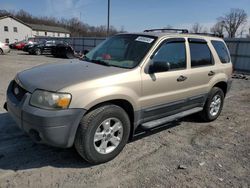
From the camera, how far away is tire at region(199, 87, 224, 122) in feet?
17.6

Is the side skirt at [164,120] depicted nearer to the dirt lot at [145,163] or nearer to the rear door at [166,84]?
the rear door at [166,84]

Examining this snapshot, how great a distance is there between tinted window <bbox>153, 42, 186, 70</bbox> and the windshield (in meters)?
0.22

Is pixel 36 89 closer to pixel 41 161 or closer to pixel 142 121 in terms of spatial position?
pixel 41 161

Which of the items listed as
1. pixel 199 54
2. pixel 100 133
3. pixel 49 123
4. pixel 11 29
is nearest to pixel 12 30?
pixel 11 29

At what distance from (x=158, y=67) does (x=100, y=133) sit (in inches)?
52.2

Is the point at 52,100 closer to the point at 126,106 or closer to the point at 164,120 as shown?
the point at 126,106

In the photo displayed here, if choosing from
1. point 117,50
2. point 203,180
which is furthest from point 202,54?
point 203,180

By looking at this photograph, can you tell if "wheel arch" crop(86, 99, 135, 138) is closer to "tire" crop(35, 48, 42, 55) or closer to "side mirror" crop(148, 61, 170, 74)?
"side mirror" crop(148, 61, 170, 74)

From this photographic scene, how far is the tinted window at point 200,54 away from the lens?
15.5 ft

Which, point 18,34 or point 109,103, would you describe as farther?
point 18,34

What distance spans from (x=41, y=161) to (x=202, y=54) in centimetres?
358

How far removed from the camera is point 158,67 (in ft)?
12.4

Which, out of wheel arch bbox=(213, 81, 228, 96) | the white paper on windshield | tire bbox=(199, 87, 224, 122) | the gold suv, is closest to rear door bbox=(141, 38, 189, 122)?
the gold suv

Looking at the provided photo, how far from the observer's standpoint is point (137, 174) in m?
3.30
